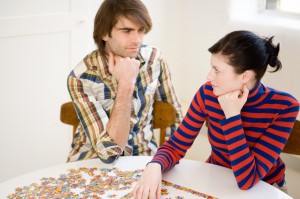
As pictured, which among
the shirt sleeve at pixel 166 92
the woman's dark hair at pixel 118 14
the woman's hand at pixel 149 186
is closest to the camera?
the woman's hand at pixel 149 186

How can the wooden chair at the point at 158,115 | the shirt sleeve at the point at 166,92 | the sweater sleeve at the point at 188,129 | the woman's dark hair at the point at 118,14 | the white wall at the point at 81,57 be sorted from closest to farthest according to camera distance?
the sweater sleeve at the point at 188,129
the woman's dark hair at the point at 118,14
the wooden chair at the point at 158,115
the shirt sleeve at the point at 166,92
the white wall at the point at 81,57

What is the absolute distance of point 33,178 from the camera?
1877 millimetres

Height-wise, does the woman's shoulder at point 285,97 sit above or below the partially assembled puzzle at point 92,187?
above

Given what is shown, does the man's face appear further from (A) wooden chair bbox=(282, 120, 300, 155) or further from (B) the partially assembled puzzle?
(A) wooden chair bbox=(282, 120, 300, 155)

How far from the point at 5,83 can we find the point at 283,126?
1922 mm

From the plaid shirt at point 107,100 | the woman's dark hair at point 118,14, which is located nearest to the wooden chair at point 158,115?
the plaid shirt at point 107,100

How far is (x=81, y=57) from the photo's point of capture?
3.44 m

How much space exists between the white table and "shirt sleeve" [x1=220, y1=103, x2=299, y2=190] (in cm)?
5

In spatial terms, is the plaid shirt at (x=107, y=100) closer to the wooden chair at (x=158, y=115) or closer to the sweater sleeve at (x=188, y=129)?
the wooden chair at (x=158, y=115)

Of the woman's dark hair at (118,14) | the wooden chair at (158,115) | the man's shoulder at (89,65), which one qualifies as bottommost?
the wooden chair at (158,115)

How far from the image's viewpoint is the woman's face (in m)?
1.90

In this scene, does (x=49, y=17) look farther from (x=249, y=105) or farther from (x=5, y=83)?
(x=249, y=105)

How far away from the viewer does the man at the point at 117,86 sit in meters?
2.24

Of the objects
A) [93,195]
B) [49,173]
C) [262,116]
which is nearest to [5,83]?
[49,173]
